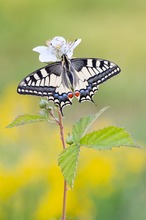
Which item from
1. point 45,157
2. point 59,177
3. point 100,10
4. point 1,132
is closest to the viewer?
point 59,177

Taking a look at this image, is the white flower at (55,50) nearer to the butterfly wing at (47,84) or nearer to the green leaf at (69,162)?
the butterfly wing at (47,84)

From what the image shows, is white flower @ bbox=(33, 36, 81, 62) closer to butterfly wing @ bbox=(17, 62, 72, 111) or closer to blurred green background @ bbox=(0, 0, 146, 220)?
butterfly wing @ bbox=(17, 62, 72, 111)

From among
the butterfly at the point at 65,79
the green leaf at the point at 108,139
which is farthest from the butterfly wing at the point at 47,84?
the green leaf at the point at 108,139

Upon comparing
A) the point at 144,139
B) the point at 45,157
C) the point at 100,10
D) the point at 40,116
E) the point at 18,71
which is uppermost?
the point at 100,10

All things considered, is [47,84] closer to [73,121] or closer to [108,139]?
[108,139]

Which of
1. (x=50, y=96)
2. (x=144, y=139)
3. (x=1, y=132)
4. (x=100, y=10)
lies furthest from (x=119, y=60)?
(x=50, y=96)

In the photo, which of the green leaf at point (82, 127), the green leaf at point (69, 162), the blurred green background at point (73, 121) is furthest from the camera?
the blurred green background at point (73, 121)

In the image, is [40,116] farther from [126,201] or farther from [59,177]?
[126,201]
